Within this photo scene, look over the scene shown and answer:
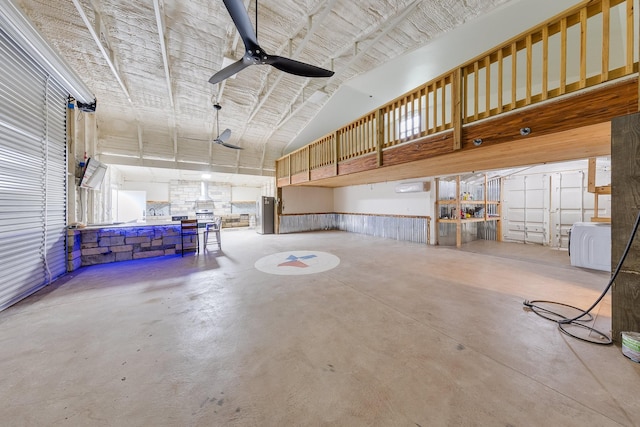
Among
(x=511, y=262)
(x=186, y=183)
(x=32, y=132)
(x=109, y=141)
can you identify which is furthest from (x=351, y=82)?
(x=186, y=183)

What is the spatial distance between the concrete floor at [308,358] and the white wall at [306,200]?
631cm

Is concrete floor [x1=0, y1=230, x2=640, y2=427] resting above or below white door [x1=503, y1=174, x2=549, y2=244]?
below

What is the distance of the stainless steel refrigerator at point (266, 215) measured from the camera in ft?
29.5

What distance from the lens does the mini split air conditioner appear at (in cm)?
633

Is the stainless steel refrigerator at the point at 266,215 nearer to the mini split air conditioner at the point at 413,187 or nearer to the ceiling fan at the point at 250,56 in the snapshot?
the mini split air conditioner at the point at 413,187

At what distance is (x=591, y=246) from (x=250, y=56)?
256 inches

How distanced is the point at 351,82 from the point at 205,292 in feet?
19.7

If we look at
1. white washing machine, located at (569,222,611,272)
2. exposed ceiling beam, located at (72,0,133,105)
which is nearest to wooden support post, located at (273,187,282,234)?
exposed ceiling beam, located at (72,0,133,105)

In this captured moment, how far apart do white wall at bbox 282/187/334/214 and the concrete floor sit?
20.7ft

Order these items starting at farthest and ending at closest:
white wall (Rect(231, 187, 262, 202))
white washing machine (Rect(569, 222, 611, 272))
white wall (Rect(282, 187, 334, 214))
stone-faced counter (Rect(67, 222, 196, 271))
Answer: white wall (Rect(231, 187, 262, 202)), white wall (Rect(282, 187, 334, 214)), stone-faced counter (Rect(67, 222, 196, 271)), white washing machine (Rect(569, 222, 611, 272))

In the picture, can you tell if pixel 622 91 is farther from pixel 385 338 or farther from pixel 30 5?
pixel 30 5

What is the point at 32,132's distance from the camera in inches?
118

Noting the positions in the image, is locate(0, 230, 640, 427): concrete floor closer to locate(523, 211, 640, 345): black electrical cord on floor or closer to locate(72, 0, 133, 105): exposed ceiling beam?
locate(523, 211, 640, 345): black electrical cord on floor

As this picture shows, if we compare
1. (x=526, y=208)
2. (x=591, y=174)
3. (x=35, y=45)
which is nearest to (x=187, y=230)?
(x=35, y=45)
